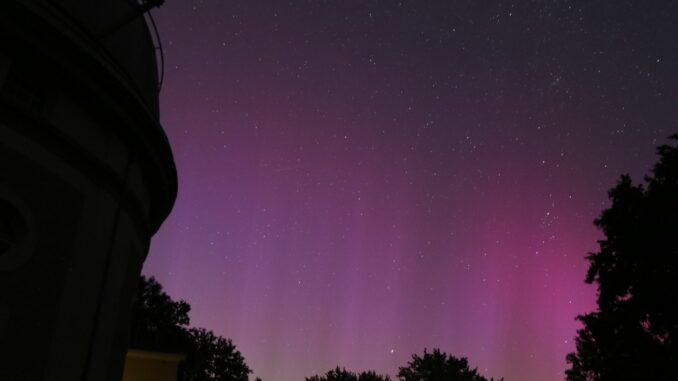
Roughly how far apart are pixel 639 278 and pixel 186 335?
3478 cm

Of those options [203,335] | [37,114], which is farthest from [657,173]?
[203,335]

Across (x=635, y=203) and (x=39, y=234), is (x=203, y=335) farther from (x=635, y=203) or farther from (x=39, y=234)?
(x=39, y=234)

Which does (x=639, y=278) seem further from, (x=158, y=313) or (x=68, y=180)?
(x=158, y=313)

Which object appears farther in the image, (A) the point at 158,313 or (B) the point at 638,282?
(A) the point at 158,313

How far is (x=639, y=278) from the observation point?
18453 millimetres

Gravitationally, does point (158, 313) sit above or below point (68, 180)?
above

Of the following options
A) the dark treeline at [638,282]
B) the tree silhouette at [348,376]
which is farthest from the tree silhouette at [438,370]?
the dark treeline at [638,282]

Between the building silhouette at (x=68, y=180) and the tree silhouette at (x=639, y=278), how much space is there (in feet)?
49.5

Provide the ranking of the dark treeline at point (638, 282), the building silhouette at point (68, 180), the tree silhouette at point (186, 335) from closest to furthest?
the building silhouette at point (68, 180) < the dark treeline at point (638, 282) < the tree silhouette at point (186, 335)

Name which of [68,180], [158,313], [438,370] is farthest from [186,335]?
[68,180]

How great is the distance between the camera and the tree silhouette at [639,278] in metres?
17.5

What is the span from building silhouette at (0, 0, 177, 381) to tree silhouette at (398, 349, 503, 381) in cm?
4388

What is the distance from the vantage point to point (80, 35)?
31.0 feet

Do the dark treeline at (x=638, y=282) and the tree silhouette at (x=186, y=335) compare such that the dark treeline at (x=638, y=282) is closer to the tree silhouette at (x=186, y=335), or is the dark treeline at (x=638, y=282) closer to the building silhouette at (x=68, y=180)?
the building silhouette at (x=68, y=180)
